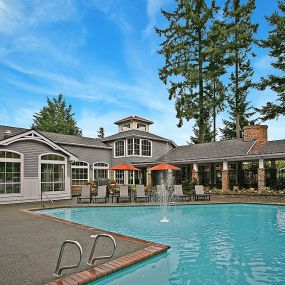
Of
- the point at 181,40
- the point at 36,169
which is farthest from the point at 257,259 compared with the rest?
the point at 181,40

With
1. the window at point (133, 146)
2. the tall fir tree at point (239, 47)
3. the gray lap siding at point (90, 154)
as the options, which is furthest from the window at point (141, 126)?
the tall fir tree at point (239, 47)

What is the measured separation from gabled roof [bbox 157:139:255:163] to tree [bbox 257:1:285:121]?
22.0 feet

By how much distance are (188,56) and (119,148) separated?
13804 millimetres

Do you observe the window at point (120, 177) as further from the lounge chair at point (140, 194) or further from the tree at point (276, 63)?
the tree at point (276, 63)

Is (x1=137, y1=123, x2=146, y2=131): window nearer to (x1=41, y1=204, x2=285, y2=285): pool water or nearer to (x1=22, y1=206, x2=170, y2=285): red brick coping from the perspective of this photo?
(x1=41, y1=204, x2=285, y2=285): pool water

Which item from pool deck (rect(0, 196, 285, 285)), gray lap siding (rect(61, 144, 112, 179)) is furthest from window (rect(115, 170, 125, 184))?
pool deck (rect(0, 196, 285, 285))

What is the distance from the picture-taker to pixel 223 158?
22484 millimetres

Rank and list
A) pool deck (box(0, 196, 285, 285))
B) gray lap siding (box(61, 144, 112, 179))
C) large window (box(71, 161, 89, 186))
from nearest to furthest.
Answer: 1. pool deck (box(0, 196, 285, 285))
2. large window (box(71, 161, 89, 186))
3. gray lap siding (box(61, 144, 112, 179))

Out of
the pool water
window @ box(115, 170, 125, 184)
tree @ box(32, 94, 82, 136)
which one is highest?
tree @ box(32, 94, 82, 136)

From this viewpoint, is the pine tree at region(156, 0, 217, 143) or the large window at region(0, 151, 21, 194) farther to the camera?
the pine tree at region(156, 0, 217, 143)

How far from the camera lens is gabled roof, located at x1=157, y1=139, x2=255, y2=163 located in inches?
893

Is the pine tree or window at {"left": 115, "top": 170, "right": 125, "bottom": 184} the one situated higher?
the pine tree

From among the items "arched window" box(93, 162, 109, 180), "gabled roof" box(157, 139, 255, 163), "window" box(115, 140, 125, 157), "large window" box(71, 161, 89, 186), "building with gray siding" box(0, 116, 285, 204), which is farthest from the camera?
"window" box(115, 140, 125, 157)

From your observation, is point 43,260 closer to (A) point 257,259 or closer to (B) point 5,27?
(A) point 257,259
